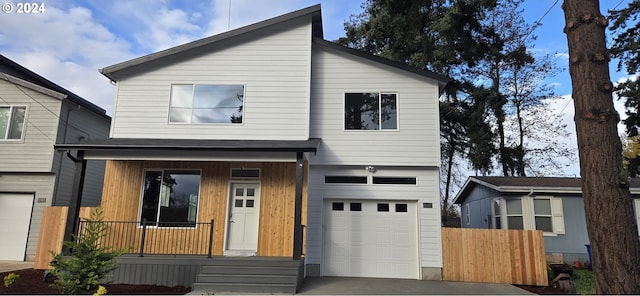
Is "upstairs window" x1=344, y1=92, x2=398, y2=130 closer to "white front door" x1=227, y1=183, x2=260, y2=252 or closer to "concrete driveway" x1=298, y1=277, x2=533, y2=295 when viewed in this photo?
"white front door" x1=227, y1=183, x2=260, y2=252

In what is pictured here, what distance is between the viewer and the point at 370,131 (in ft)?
34.4

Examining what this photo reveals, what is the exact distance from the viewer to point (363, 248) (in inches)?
399

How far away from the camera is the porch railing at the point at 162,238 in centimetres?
984

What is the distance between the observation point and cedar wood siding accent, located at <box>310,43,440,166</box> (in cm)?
1030

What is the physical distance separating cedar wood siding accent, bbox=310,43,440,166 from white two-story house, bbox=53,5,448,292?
29 mm

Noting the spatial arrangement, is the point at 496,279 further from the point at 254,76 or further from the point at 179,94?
the point at 179,94

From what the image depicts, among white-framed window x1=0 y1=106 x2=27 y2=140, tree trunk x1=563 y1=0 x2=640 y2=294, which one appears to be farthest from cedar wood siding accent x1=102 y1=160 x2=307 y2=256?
tree trunk x1=563 y1=0 x2=640 y2=294

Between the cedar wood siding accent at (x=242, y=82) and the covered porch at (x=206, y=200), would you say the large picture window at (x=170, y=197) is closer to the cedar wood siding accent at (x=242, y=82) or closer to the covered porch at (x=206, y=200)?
the covered porch at (x=206, y=200)

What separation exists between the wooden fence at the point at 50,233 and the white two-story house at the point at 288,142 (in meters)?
1.02

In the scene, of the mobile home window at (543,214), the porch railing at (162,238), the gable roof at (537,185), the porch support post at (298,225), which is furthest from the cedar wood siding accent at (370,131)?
the mobile home window at (543,214)

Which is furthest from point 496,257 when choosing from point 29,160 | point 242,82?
point 29,160

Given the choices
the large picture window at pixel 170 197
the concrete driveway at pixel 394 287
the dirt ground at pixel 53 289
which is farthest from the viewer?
the large picture window at pixel 170 197

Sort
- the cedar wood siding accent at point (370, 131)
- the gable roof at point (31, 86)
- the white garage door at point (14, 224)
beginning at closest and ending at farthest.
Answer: the cedar wood siding accent at point (370, 131), the white garage door at point (14, 224), the gable roof at point (31, 86)

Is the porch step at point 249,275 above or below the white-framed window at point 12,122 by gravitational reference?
below
